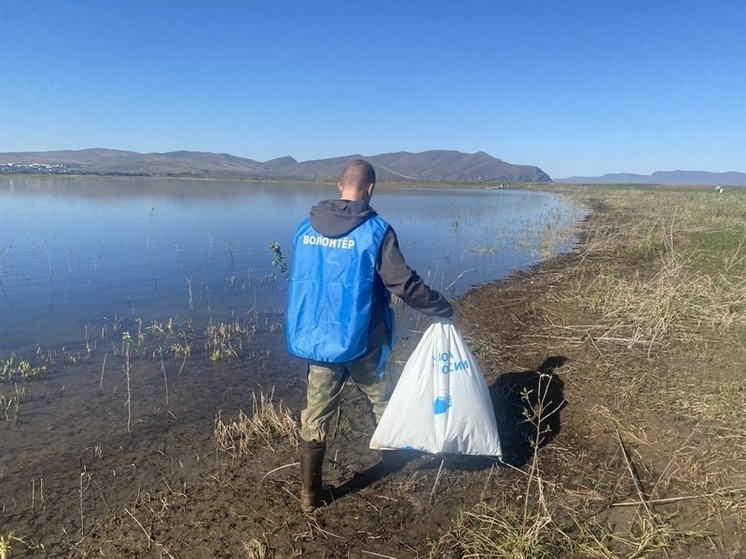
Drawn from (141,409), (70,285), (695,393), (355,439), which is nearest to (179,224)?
(70,285)

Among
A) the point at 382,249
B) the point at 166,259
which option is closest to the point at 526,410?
the point at 382,249

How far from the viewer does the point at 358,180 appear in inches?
126

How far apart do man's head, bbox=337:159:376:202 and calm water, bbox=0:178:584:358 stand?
6.00 meters

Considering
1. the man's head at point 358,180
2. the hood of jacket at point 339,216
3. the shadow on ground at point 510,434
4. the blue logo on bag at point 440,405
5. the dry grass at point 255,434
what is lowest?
the dry grass at point 255,434

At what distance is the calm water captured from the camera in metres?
8.77

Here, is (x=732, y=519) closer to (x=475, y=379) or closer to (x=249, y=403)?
(x=475, y=379)

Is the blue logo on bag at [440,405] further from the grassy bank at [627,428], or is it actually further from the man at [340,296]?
the grassy bank at [627,428]

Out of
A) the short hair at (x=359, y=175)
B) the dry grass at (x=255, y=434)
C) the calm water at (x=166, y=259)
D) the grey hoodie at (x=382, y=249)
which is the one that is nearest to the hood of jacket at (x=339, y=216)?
the grey hoodie at (x=382, y=249)

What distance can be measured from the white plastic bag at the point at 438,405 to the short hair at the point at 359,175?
121 centimetres

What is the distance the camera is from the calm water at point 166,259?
8773 millimetres

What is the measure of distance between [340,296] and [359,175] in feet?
2.88

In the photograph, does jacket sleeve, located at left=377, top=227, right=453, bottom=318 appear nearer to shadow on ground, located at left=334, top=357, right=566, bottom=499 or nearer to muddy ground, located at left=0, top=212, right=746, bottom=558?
shadow on ground, located at left=334, top=357, right=566, bottom=499


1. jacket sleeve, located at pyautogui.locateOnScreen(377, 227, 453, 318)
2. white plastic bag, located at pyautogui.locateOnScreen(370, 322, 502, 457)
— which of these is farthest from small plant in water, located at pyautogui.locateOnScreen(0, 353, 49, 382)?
jacket sleeve, located at pyautogui.locateOnScreen(377, 227, 453, 318)

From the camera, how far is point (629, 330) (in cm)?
603
